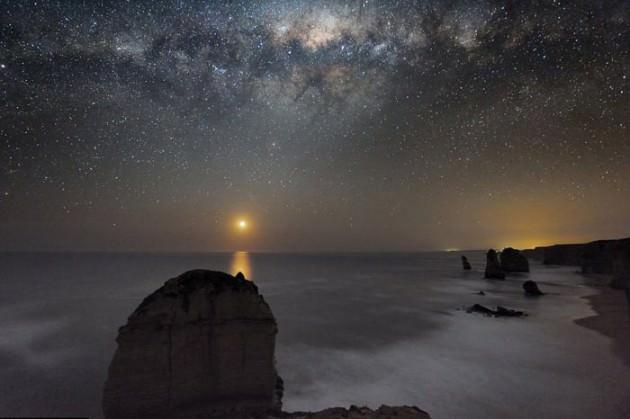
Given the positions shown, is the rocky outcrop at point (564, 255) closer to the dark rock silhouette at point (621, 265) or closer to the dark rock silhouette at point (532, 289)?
the dark rock silhouette at point (621, 265)

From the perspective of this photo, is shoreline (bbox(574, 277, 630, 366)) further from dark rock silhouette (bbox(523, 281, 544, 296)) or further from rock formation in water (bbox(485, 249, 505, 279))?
rock formation in water (bbox(485, 249, 505, 279))

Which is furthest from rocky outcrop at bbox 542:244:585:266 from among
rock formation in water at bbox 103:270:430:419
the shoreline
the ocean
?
rock formation in water at bbox 103:270:430:419

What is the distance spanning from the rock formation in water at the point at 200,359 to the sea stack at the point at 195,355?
0.03 metres

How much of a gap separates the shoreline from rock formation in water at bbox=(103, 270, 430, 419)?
64.3 ft

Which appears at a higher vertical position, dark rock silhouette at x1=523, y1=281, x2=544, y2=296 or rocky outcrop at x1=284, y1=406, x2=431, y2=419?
rocky outcrop at x1=284, y1=406, x2=431, y2=419

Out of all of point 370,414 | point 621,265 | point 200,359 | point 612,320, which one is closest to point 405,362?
point 370,414

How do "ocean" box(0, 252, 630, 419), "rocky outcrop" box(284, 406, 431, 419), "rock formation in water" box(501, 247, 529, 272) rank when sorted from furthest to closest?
"rock formation in water" box(501, 247, 529, 272) < "ocean" box(0, 252, 630, 419) < "rocky outcrop" box(284, 406, 431, 419)

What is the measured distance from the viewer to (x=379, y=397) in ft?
50.5

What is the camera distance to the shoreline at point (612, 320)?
2036 cm

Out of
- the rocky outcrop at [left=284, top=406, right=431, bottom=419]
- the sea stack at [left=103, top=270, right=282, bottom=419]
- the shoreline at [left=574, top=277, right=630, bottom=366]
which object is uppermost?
the sea stack at [left=103, top=270, right=282, bottom=419]

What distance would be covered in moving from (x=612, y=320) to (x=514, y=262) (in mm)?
60884

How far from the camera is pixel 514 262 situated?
82.3m

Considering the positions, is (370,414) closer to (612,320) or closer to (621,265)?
(612,320)

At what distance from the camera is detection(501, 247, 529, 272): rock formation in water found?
267 feet
